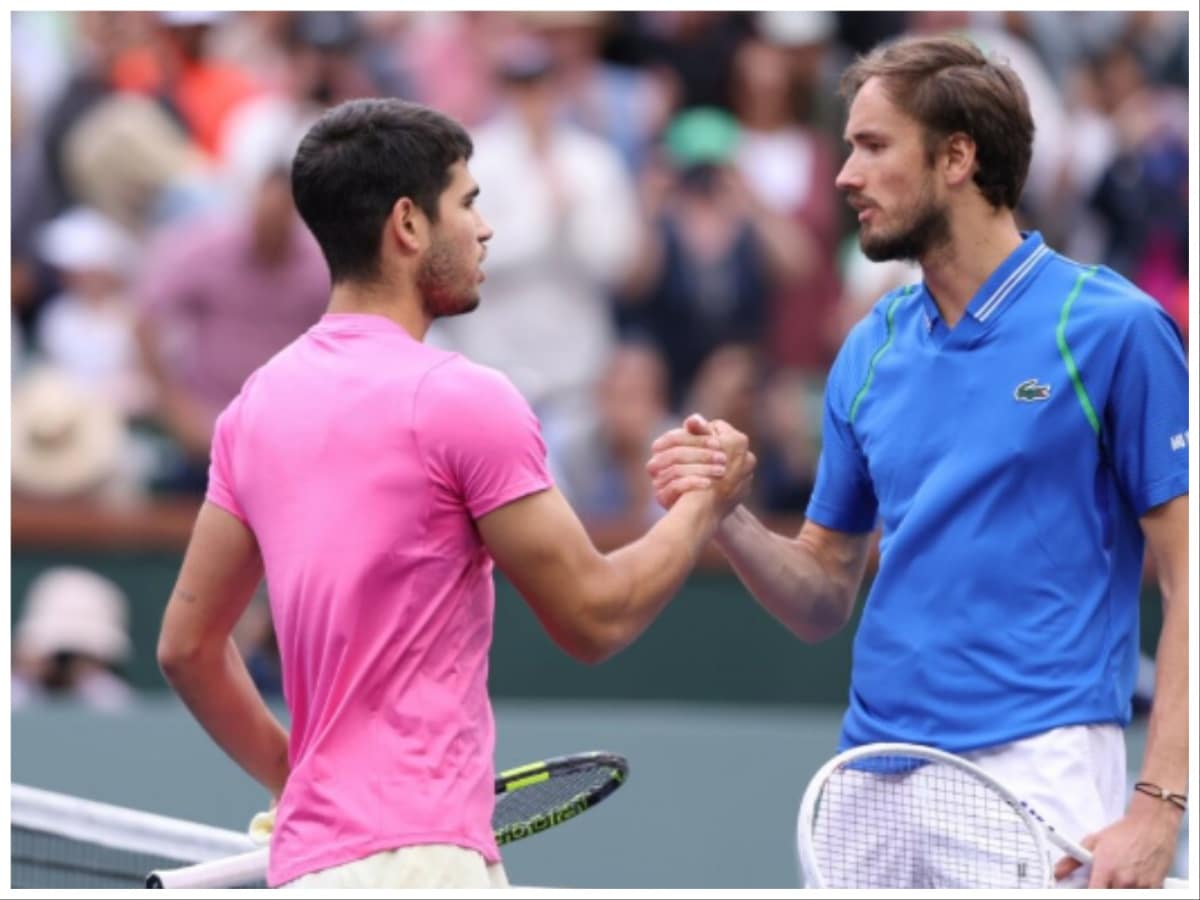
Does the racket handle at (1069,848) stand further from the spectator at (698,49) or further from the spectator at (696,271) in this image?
the spectator at (698,49)

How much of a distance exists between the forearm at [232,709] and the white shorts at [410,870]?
1.58ft

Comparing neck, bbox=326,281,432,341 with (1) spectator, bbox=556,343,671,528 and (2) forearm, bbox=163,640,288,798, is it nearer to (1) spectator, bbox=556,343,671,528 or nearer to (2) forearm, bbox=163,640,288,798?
(2) forearm, bbox=163,640,288,798

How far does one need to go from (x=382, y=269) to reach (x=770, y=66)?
5990 mm

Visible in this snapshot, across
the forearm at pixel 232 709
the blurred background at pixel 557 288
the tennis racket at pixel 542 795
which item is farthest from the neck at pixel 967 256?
the blurred background at pixel 557 288

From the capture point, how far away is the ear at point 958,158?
13.7 ft

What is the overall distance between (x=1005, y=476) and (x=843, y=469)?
456mm

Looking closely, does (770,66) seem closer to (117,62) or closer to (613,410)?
(613,410)

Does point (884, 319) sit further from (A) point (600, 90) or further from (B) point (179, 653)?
(A) point (600, 90)

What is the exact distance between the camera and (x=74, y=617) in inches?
322

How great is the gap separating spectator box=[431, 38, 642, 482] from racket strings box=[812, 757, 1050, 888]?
15.5 ft

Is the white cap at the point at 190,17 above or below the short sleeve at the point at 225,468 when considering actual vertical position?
above

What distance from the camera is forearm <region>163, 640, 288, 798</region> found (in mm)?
3932

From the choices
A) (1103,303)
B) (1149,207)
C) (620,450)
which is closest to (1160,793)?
(1103,303)

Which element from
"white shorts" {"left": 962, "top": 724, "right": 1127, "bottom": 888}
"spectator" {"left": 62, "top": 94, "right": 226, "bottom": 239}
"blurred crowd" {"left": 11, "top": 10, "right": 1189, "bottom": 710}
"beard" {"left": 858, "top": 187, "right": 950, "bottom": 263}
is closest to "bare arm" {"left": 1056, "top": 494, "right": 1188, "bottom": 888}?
"white shorts" {"left": 962, "top": 724, "right": 1127, "bottom": 888}
